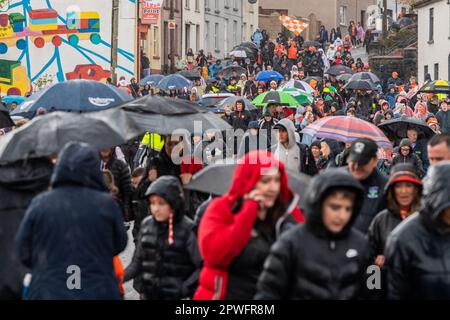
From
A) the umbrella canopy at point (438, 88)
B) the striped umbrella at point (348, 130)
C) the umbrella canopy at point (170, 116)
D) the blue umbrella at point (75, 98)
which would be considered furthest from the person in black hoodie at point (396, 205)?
the umbrella canopy at point (438, 88)

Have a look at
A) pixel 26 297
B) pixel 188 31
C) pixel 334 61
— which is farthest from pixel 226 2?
pixel 26 297

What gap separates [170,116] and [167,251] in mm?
4028

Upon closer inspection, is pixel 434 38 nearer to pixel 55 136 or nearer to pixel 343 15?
pixel 343 15

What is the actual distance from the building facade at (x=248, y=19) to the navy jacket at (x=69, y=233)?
76.0 meters

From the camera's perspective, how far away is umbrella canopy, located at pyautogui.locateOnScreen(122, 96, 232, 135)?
12.9 meters

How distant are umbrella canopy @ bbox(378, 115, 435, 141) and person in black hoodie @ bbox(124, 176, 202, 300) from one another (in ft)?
23.4

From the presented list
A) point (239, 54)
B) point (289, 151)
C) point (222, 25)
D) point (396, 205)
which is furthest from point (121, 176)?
point (222, 25)

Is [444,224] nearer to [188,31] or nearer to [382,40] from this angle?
[382,40]

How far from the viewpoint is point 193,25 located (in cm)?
7219

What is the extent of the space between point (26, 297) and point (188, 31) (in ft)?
210

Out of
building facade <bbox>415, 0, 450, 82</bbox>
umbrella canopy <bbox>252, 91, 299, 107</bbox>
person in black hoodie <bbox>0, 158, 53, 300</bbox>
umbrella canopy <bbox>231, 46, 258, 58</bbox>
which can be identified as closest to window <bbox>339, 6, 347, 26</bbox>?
building facade <bbox>415, 0, 450, 82</bbox>

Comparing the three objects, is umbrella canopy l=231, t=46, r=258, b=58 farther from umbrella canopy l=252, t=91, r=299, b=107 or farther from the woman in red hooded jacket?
the woman in red hooded jacket

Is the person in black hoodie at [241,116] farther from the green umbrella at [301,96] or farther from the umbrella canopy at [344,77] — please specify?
the umbrella canopy at [344,77]

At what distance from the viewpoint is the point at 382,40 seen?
62.2 metres
